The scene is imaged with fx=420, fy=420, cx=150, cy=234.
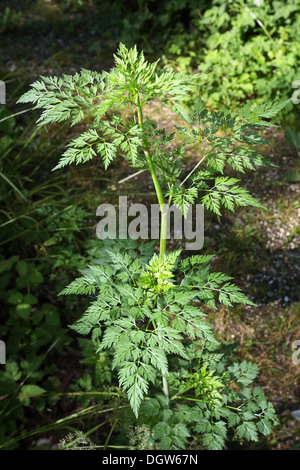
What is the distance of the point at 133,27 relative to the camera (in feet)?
14.7

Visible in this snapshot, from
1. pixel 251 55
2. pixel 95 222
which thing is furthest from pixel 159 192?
pixel 251 55

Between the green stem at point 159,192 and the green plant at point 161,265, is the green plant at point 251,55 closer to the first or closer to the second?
the green plant at point 161,265

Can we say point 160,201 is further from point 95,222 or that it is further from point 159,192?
point 95,222

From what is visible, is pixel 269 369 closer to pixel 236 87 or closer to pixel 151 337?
pixel 151 337

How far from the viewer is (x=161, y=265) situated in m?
1.62

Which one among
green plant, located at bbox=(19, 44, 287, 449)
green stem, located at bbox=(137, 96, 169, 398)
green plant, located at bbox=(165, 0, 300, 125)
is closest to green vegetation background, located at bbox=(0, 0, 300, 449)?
green plant, located at bbox=(165, 0, 300, 125)

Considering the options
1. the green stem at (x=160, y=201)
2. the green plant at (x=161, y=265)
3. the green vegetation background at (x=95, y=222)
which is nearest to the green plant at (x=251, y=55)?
the green vegetation background at (x=95, y=222)

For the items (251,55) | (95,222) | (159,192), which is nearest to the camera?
(159,192)

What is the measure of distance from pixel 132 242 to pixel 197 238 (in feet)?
3.80

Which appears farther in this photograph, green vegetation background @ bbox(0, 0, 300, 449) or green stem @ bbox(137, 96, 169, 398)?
green vegetation background @ bbox(0, 0, 300, 449)

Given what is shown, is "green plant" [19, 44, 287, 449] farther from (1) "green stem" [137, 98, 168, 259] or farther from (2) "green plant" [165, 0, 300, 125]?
(2) "green plant" [165, 0, 300, 125]

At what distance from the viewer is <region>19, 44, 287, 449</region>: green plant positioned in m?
1.40

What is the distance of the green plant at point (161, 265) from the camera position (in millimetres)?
1398

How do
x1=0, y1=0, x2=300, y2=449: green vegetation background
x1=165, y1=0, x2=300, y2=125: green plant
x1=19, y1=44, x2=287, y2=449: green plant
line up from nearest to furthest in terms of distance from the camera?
x1=19, y1=44, x2=287, y2=449: green plant, x1=0, y1=0, x2=300, y2=449: green vegetation background, x1=165, y1=0, x2=300, y2=125: green plant
